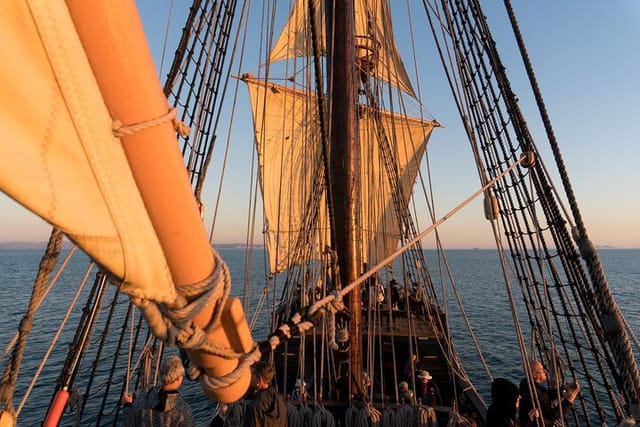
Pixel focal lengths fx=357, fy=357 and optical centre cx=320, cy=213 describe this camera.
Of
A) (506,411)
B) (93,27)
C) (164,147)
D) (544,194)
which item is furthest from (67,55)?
(544,194)

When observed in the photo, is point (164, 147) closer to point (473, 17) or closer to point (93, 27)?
point (93, 27)

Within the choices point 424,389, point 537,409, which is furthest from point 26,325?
point 424,389

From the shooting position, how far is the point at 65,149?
69cm

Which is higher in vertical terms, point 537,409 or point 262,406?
point 262,406

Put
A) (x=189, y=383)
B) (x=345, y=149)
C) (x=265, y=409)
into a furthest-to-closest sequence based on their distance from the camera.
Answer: (x=189, y=383)
(x=345, y=149)
(x=265, y=409)

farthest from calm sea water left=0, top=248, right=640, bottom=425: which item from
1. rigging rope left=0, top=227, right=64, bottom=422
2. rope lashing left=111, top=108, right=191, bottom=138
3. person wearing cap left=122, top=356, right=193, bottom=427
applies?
rope lashing left=111, top=108, right=191, bottom=138

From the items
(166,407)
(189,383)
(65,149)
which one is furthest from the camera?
(189,383)

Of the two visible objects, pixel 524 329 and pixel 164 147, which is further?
pixel 524 329

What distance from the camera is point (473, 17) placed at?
4754 mm

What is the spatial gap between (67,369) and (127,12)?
6.61 feet

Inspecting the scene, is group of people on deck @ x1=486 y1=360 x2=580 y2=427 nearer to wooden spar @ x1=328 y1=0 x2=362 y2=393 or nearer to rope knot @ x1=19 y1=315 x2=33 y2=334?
wooden spar @ x1=328 y1=0 x2=362 y2=393

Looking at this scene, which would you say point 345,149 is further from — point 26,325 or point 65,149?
point 65,149

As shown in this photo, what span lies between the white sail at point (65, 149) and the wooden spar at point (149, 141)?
0.02 meters

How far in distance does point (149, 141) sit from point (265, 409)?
2202 mm
